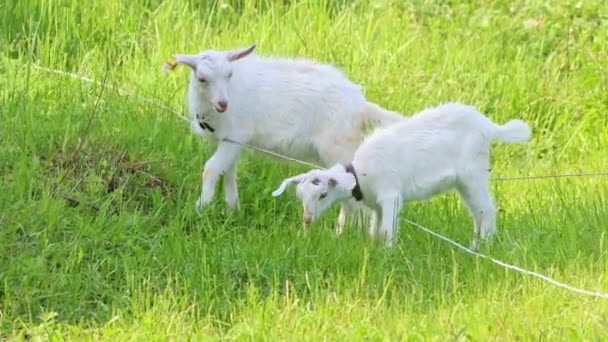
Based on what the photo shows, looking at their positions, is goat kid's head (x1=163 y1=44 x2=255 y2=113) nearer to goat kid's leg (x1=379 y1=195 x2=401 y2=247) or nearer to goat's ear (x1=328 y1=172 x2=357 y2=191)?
goat's ear (x1=328 y1=172 x2=357 y2=191)

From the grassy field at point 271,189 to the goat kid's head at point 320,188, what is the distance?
0.66 feet

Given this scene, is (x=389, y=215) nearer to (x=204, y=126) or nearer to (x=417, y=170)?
(x=417, y=170)

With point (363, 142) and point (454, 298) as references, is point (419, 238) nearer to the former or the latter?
point (363, 142)

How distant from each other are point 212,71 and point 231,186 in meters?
0.76

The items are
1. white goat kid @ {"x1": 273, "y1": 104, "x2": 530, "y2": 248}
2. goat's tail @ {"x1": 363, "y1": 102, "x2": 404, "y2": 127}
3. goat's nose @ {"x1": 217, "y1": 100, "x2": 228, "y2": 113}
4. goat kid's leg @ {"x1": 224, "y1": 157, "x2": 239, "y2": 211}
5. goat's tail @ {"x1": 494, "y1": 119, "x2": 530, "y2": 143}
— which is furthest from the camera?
goat's tail @ {"x1": 363, "y1": 102, "x2": 404, "y2": 127}

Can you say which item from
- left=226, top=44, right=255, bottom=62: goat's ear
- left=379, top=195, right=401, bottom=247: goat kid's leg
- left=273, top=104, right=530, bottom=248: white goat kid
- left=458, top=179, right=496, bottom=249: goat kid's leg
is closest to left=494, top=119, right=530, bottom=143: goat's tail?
left=273, top=104, right=530, bottom=248: white goat kid

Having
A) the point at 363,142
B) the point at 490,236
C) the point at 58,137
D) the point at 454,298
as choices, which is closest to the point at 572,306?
the point at 454,298

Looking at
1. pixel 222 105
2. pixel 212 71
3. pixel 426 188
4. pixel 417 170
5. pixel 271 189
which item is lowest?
pixel 271 189

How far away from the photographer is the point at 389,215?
7328mm

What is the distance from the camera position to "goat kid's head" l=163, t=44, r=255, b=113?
A: 301 inches

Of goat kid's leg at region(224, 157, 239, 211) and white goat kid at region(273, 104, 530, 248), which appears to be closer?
white goat kid at region(273, 104, 530, 248)

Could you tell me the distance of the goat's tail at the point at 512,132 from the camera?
25.5ft

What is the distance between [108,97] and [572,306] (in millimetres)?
4063

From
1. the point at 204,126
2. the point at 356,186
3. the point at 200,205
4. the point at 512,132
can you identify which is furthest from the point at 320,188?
the point at 512,132
